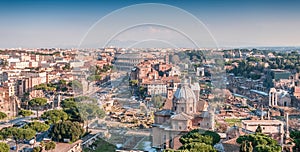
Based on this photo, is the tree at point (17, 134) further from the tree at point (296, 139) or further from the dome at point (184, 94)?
the tree at point (296, 139)

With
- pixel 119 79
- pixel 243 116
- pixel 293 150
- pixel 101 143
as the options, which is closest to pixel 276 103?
pixel 243 116

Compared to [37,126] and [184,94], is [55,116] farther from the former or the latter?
[184,94]

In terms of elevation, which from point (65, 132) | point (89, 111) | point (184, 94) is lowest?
point (65, 132)

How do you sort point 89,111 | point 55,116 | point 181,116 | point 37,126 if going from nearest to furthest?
point 181,116 < point 37,126 < point 89,111 < point 55,116

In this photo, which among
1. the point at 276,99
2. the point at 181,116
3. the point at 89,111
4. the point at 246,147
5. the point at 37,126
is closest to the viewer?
the point at 246,147

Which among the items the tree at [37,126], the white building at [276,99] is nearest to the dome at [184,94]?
the tree at [37,126]

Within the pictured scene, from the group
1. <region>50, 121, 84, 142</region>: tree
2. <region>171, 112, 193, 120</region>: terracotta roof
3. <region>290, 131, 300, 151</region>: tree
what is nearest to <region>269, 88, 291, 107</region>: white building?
<region>290, 131, 300, 151</region>: tree

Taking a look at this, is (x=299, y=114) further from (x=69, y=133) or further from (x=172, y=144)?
(x=69, y=133)

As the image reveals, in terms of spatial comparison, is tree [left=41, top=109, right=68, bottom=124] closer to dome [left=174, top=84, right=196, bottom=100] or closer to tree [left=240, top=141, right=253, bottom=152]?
dome [left=174, top=84, right=196, bottom=100]

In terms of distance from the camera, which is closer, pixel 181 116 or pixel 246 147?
pixel 246 147

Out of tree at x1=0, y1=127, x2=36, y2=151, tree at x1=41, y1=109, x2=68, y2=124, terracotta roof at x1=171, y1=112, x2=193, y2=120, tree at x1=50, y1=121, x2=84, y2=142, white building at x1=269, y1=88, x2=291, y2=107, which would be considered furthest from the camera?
white building at x1=269, y1=88, x2=291, y2=107

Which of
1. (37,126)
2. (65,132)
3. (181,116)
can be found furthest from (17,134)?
(181,116)
